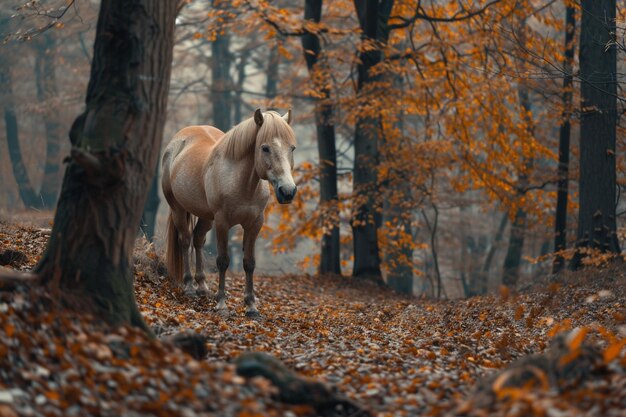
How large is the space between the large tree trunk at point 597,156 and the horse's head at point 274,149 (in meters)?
6.88

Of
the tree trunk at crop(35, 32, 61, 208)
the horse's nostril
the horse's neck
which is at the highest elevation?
the tree trunk at crop(35, 32, 61, 208)

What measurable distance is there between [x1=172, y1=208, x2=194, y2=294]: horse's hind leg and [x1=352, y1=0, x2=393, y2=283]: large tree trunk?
648 centimetres

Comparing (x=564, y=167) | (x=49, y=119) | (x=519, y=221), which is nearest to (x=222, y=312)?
(x=564, y=167)

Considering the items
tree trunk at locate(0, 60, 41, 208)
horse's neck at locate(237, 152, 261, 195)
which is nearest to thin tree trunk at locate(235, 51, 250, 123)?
tree trunk at locate(0, 60, 41, 208)

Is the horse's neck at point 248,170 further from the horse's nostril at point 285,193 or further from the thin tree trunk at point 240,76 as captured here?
the thin tree trunk at point 240,76

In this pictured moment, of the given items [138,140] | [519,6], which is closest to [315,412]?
[138,140]

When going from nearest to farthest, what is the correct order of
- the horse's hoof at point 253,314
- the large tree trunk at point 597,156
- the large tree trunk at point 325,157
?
the horse's hoof at point 253,314 → the large tree trunk at point 597,156 → the large tree trunk at point 325,157

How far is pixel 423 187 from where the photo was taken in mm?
19344

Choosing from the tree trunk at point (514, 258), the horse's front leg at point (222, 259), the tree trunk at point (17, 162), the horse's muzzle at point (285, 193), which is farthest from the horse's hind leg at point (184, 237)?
the tree trunk at point (17, 162)

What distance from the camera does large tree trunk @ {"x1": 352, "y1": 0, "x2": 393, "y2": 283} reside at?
17156 mm

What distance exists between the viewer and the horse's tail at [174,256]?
11.0 metres

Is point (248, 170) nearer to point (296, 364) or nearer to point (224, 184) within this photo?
point (224, 184)

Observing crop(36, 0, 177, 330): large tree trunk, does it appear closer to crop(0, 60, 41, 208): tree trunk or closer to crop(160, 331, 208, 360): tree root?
crop(160, 331, 208, 360): tree root

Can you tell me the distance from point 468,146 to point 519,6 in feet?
10.8
